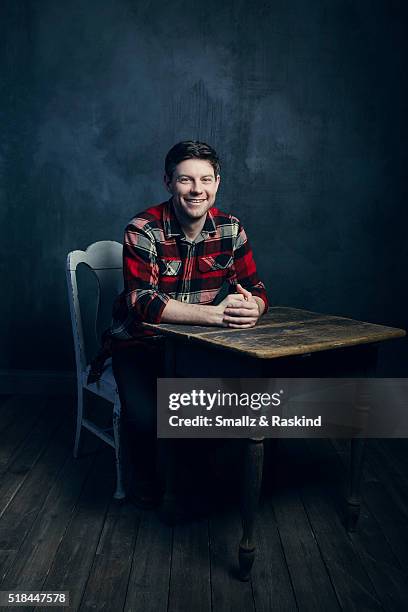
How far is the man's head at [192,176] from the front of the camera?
2135 mm

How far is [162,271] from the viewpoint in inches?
87.2

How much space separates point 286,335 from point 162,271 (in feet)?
2.00

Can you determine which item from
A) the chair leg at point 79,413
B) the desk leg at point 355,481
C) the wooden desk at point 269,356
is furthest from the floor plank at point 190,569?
the chair leg at point 79,413

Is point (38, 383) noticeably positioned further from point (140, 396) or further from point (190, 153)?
point (190, 153)

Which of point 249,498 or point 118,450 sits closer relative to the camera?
point 249,498

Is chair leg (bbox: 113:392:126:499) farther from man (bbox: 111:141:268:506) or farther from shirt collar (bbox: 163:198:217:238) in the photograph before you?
shirt collar (bbox: 163:198:217:238)

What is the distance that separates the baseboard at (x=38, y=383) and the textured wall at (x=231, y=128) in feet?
1.49

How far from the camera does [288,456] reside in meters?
2.82

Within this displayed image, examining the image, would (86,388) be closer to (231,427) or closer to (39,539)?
(39,539)

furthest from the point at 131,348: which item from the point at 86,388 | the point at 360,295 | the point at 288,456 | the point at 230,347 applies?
the point at 360,295

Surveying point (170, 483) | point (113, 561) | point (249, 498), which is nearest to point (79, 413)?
point (170, 483)

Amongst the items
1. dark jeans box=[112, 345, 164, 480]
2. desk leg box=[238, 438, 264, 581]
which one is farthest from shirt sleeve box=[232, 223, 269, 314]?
desk leg box=[238, 438, 264, 581]

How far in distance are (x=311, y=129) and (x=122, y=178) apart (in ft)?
3.72

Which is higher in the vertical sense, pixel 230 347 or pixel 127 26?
pixel 127 26
